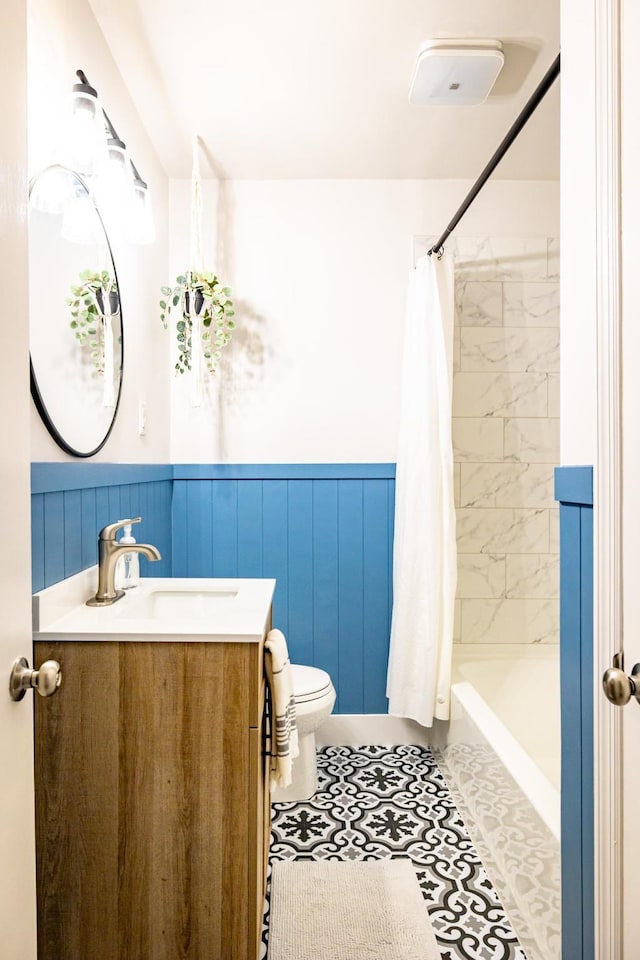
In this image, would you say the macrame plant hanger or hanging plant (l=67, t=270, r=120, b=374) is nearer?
hanging plant (l=67, t=270, r=120, b=374)

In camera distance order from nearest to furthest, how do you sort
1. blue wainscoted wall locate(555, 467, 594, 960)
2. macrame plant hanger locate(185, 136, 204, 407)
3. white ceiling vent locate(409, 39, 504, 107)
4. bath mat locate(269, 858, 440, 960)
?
blue wainscoted wall locate(555, 467, 594, 960)
bath mat locate(269, 858, 440, 960)
white ceiling vent locate(409, 39, 504, 107)
macrame plant hanger locate(185, 136, 204, 407)

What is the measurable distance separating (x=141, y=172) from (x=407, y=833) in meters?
2.49

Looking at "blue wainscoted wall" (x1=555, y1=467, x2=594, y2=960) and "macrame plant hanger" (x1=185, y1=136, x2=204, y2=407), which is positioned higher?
"macrame plant hanger" (x1=185, y1=136, x2=204, y2=407)

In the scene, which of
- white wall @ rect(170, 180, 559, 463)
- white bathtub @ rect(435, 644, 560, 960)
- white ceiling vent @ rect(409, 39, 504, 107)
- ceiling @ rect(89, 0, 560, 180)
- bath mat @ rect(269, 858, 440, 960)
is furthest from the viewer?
white wall @ rect(170, 180, 559, 463)

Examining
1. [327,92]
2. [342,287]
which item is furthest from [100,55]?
[342,287]

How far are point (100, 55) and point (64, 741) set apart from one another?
1849 millimetres

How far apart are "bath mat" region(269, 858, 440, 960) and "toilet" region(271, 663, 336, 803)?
371 millimetres

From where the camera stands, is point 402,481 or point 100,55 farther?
point 402,481

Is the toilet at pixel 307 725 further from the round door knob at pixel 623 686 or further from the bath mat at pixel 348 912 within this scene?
the round door knob at pixel 623 686

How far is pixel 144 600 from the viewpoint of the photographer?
187 centimetres

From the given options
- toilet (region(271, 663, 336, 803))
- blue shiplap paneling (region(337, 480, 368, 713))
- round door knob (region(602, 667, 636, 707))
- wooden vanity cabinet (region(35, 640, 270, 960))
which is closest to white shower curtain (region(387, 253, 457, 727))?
blue shiplap paneling (region(337, 480, 368, 713))

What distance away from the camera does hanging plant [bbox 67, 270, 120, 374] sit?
1683mm

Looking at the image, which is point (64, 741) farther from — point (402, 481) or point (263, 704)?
point (402, 481)

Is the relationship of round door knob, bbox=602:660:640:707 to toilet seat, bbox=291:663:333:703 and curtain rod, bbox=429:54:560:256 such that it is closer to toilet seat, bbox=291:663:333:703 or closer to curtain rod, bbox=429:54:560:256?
curtain rod, bbox=429:54:560:256
